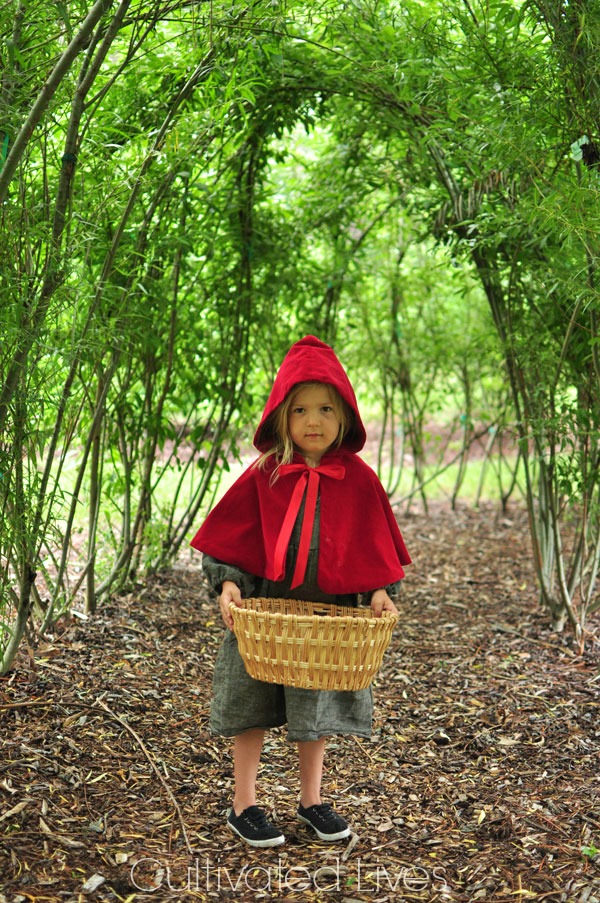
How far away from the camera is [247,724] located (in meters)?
2.12

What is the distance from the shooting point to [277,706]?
7.09ft

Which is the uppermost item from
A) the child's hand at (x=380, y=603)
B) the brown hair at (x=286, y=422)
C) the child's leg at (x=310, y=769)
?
the brown hair at (x=286, y=422)

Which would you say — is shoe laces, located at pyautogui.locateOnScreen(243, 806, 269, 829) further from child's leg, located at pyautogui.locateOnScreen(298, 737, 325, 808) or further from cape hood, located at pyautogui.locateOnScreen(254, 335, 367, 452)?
cape hood, located at pyautogui.locateOnScreen(254, 335, 367, 452)

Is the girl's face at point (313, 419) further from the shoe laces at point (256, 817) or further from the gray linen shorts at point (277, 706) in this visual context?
the shoe laces at point (256, 817)

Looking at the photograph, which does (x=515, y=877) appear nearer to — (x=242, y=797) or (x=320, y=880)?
(x=320, y=880)

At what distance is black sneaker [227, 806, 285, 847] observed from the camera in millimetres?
2090

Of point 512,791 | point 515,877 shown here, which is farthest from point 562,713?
point 515,877

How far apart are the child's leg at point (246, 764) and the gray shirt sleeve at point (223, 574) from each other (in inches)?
13.6

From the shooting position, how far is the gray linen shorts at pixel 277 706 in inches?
81.5

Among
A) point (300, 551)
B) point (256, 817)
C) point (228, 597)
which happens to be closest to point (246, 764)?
point (256, 817)

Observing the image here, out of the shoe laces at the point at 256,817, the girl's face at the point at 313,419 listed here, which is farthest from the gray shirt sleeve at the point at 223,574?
the shoe laces at the point at 256,817

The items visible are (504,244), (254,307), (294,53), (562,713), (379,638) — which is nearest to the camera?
(379,638)

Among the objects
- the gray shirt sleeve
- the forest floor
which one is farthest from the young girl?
the forest floor

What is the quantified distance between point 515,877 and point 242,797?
2.18ft
